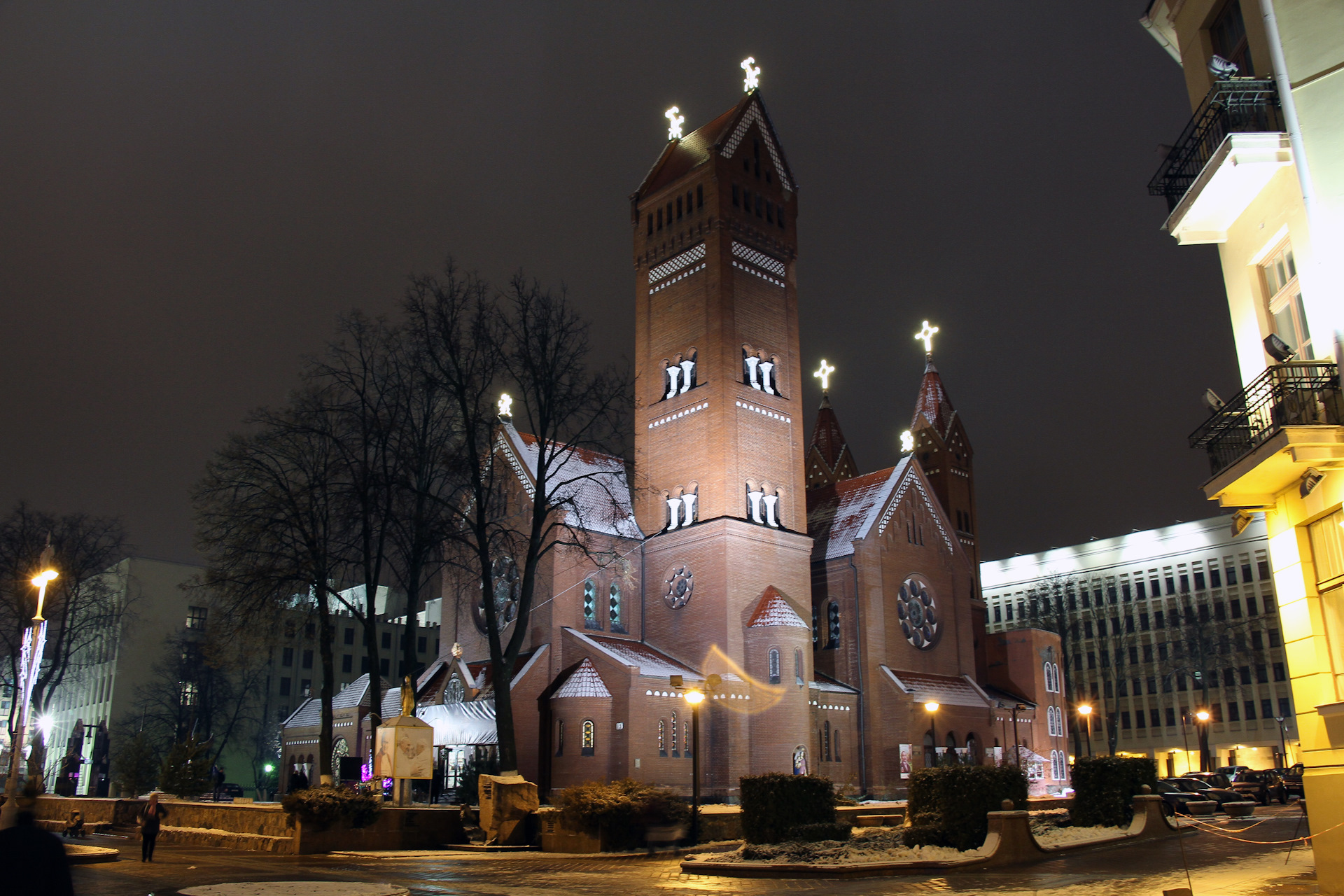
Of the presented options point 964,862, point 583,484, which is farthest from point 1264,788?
point 583,484

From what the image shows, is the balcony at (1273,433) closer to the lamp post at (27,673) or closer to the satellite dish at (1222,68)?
the satellite dish at (1222,68)

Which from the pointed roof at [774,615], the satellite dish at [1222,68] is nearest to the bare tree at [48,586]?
the pointed roof at [774,615]

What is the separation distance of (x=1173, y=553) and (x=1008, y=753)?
148ft

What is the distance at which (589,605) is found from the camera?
139 ft

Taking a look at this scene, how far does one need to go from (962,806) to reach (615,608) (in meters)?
26.4

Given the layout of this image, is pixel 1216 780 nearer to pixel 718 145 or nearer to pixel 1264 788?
pixel 1264 788

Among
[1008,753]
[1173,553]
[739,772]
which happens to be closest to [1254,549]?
[1173,553]

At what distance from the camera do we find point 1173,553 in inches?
3314

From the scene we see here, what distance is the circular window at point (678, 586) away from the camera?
4184 centimetres

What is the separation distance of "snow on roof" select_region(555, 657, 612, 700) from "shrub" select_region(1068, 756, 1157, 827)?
1897 centimetres

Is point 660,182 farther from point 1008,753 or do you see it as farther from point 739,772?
point 1008,753

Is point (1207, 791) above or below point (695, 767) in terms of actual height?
below

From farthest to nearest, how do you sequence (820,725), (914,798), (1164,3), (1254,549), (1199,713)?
1. (1254,549)
2. (1199,713)
3. (820,725)
4. (914,798)
5. (1164,3)

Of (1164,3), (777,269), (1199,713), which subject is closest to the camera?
(1164,3)
